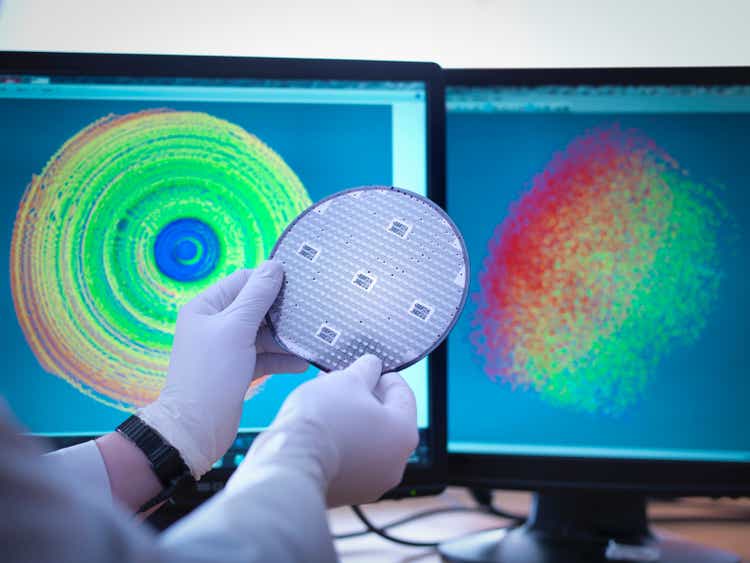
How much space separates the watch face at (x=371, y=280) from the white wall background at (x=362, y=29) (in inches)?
20.8

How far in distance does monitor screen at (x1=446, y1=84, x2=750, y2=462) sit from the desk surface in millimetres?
162

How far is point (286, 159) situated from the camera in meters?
0.82

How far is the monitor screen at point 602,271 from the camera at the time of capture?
0.78 meters

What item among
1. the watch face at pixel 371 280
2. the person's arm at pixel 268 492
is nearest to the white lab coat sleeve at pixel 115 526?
the person's arm at pixel 268 492

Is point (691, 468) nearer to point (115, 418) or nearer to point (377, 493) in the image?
point (377, 493)

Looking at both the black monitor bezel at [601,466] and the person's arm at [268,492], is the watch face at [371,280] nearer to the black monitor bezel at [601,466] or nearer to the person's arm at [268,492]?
the person's arm at [268,492]

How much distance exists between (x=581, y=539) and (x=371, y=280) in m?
0.43

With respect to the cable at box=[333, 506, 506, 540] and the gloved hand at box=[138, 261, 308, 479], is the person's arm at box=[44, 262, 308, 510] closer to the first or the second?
the gloved hand at box=[138, 261, 308, 479]

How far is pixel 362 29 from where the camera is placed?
3.67ft

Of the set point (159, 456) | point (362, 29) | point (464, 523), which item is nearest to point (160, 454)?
point (159, 456)

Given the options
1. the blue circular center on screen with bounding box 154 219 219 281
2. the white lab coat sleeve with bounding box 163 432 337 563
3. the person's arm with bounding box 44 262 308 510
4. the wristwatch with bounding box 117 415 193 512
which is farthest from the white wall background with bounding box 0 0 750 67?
the white lab coat sleeve with bounding box 163 432 337 563

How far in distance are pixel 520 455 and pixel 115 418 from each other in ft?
1.56

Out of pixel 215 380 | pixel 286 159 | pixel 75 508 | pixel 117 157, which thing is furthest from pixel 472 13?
pixel 75 508

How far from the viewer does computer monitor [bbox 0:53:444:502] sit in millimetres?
792
